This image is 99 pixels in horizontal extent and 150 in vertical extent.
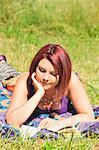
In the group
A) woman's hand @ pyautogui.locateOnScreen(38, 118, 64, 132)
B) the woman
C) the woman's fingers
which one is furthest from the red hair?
woman's hand @ pyautogui.locateOnScreen(38, 118, 64, 132)

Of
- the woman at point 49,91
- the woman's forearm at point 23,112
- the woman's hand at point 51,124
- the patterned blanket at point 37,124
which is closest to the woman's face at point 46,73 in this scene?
the woman at point 49,91

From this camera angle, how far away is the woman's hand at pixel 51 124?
5.24 metres

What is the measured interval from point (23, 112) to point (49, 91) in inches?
15.1

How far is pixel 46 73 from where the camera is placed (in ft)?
17.3

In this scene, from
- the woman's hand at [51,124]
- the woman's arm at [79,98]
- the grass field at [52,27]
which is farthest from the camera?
the grass field at [52,27]

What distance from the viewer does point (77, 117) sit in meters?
5.56

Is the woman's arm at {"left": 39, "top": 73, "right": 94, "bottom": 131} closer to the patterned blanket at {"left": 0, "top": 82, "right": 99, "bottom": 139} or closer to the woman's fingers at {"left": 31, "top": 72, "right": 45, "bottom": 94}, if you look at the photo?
the patterned blanket at {"left": 0, "top": 82, "right": 99, "bottom": 139}

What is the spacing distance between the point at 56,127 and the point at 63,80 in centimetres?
48

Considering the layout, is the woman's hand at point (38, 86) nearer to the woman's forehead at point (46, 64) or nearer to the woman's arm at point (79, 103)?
the woman's forehead at point (46, 64)

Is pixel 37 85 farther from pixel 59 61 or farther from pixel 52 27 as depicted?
pixel 52 27

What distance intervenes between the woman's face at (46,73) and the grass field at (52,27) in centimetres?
388

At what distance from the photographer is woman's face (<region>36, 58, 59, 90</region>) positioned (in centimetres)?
529

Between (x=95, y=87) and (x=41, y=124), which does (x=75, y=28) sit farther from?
(x=41, y=124)

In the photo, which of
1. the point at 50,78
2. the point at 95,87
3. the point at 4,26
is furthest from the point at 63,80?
the point at 4,26
